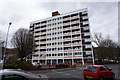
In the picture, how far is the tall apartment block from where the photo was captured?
44.8m

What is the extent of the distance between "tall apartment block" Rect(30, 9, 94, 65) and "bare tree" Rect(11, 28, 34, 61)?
1661cm

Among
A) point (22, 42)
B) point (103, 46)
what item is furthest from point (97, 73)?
point (103, 46)

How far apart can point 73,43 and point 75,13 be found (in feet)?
51.3

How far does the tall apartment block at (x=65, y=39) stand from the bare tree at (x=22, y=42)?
16611 mm

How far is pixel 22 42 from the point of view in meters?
26.4

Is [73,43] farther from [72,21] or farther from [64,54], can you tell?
[72,21]

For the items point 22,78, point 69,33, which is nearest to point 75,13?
point 69,33

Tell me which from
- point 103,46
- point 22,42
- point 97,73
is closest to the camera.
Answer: point 97,73

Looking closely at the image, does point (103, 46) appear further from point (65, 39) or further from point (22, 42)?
point (22, 42)

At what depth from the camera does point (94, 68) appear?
858 cm

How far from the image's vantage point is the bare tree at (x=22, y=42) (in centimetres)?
2634

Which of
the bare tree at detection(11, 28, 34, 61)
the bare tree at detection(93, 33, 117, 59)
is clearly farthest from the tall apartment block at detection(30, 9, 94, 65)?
the bare tree at detection(11, 28, 34, 61)

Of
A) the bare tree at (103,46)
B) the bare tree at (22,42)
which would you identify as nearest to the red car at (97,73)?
the bare tree at (22,42)

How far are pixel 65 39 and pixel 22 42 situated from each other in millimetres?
26605
